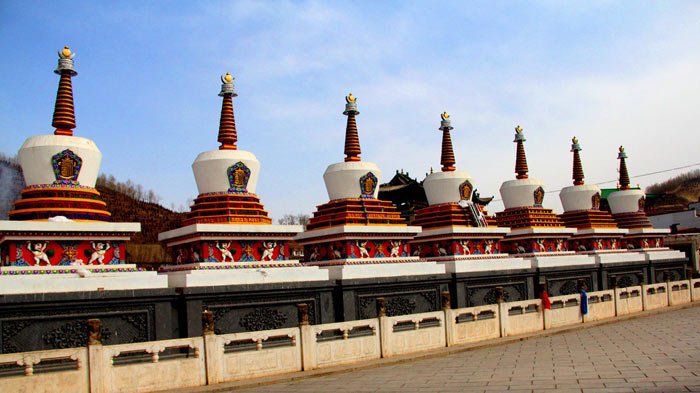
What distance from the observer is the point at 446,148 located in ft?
82.7

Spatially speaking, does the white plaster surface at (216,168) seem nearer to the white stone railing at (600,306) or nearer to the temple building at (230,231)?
the temple building at (230,231)

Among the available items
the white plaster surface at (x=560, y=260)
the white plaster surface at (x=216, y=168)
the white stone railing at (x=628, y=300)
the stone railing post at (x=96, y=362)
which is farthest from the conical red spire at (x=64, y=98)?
the white stone railing at (x=628, y=300)

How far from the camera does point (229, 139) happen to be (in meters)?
17.7

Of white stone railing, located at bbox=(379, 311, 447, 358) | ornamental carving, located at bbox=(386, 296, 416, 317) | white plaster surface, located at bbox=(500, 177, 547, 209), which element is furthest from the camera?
white plaster surface, located at bbox=(500, 177, 547, 209)

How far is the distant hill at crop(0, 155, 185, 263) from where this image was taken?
39.8 m

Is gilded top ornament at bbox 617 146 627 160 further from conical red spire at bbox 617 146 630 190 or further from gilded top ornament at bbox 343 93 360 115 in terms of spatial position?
gilded top ornament at bbox 343 93 360 115

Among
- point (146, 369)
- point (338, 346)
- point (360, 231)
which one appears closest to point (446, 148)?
point (360, 231)

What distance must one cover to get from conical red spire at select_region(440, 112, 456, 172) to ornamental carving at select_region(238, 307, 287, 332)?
11.2m

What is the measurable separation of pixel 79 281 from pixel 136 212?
42.8 metres

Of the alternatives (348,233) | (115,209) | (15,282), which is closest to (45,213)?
(15,282)

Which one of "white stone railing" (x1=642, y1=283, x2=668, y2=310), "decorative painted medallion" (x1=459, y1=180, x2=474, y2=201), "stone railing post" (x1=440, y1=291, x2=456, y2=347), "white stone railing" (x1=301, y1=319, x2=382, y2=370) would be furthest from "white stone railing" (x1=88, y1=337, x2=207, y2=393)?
"white stone railing" (x1=642, y1=283, x2=668, y2=310)

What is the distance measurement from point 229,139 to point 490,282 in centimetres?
999

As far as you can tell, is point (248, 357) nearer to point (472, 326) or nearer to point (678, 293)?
point (472, 326)

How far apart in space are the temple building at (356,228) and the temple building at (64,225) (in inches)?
254
